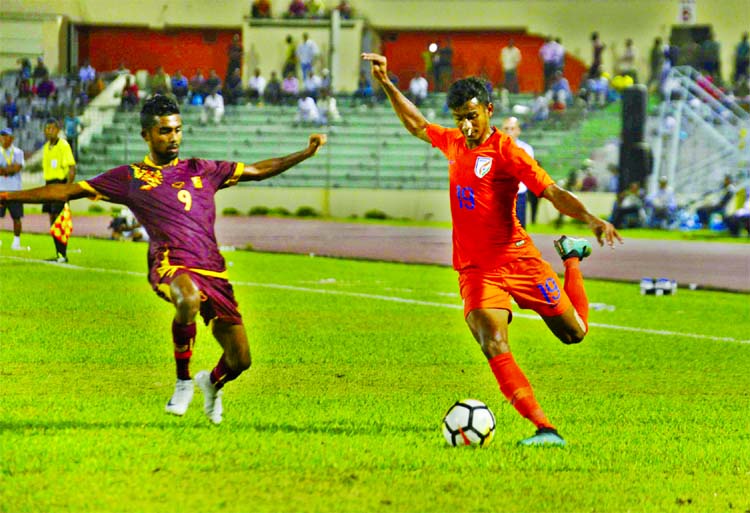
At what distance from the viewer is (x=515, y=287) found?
8.19 metres

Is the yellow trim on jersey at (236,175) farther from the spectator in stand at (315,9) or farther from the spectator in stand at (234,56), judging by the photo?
the spectator in stand at (315,9)

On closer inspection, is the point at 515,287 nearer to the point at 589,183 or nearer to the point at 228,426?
the point at 228,426

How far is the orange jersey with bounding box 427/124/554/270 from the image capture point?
26.6 ft

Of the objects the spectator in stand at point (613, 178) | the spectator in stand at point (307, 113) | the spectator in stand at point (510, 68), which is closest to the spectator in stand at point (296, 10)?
the spectator in stand at point (307, 113)

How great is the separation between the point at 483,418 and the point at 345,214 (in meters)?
31.8

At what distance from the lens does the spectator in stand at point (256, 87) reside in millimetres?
44156

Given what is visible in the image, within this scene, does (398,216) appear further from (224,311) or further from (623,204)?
(224,311)

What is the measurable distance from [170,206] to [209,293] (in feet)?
1.85

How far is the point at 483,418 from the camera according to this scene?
7531mm

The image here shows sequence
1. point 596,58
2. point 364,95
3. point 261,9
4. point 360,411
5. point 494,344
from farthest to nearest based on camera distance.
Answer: point 261,9 < point 364,95 < point 596,58 < point 360,411 < point 494,344

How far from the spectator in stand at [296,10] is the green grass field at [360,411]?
31970mm

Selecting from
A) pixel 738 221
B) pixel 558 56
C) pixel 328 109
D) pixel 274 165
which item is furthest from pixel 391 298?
pixel 558 56

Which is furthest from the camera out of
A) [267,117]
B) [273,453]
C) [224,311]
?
[267,117]

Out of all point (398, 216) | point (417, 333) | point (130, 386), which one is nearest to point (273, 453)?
point (130, 386)
